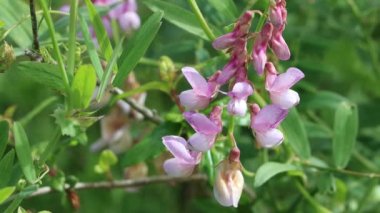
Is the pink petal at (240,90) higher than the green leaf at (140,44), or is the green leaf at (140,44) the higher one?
the green leaf at (140,44)

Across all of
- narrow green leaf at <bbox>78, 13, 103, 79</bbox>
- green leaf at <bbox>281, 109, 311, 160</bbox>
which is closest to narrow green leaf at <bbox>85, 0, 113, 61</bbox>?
narrow green leaf at <bbox>78, 13, 103, 79</bbox>

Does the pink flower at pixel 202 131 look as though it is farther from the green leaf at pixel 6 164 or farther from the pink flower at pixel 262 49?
the green leaf at pixel 6 164

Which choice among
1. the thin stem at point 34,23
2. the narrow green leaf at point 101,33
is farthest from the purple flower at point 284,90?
the thin stem at point 34,23

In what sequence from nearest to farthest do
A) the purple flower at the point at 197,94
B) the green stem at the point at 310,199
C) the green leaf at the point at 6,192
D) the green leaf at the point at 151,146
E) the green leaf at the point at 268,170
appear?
the green leaf at the point at 6,192 → the purple flower at the point at 197,94 → the green leaf at the point at 268,170 → the green leaf at the point at 151,146 → the green stem at the point at 310,199

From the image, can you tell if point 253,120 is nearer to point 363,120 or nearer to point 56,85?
point 56,85

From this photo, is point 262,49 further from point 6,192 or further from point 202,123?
point 6,192

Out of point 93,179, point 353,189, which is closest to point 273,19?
point 353,189
